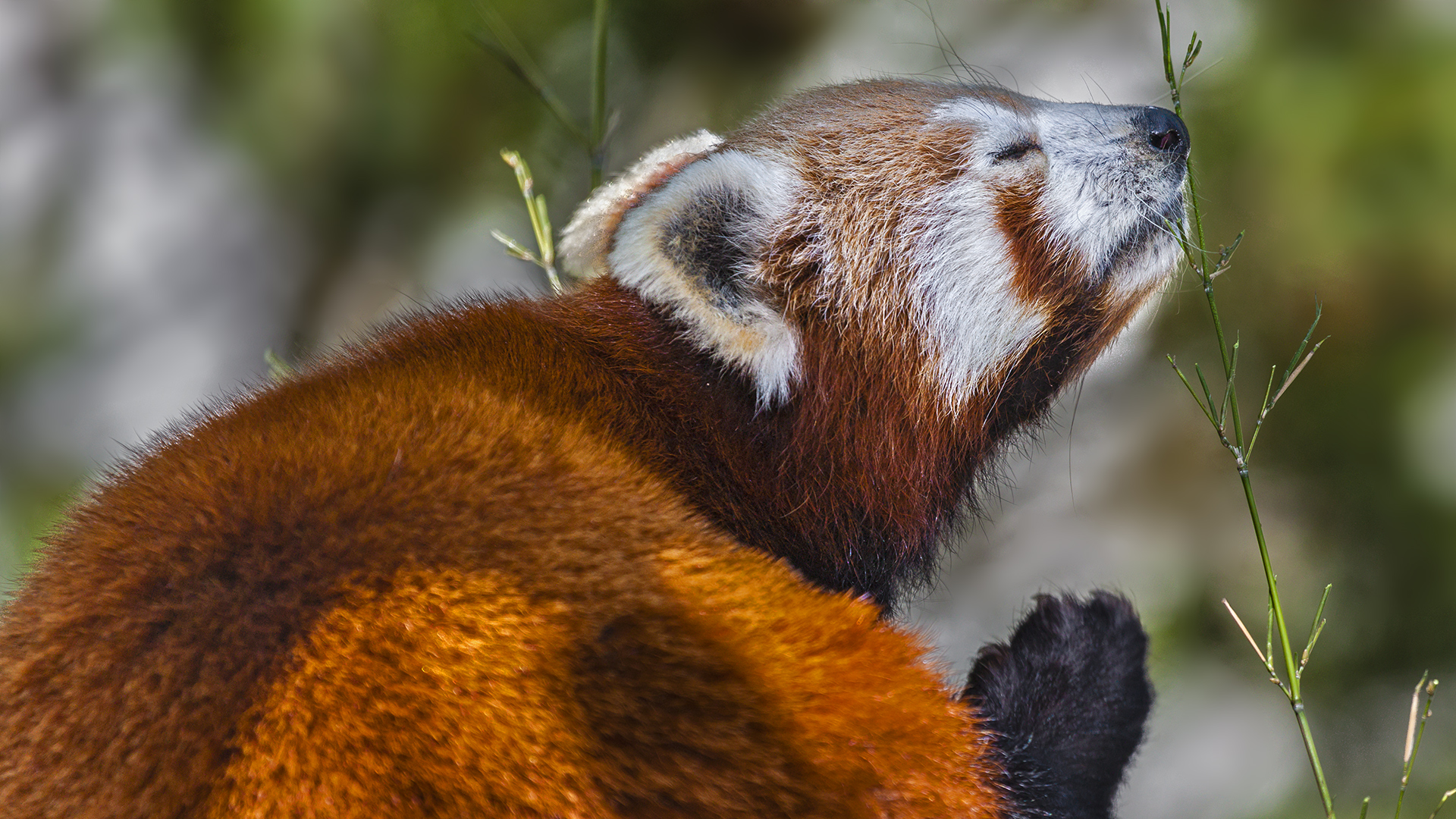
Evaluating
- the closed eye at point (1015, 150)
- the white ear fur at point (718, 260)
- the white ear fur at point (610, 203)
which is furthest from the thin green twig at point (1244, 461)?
the white ear fur at point (610, 203)

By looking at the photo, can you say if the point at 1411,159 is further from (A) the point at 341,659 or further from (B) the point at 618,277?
(A) the point at 341,659

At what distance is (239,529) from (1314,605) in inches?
125

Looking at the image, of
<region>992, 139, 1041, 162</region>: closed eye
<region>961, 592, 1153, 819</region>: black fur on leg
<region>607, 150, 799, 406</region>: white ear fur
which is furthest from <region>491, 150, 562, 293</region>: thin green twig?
<region>961, 592, 1153, 819</region>: black fur on leg

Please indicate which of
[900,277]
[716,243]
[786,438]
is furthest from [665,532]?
[900,277]

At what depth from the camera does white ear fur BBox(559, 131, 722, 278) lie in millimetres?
1834

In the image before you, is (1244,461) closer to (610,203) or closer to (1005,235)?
(1005,235)

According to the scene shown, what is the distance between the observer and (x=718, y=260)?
1.42 metres

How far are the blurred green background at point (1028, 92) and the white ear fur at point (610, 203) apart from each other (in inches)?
46.9

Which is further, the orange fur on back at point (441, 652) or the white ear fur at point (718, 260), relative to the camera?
the white ear fur at point (718, 260)

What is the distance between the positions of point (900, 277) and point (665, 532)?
2.25ft

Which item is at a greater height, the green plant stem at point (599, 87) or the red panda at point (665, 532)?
the green plant stem at point (599, 87)

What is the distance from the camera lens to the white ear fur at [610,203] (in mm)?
1834

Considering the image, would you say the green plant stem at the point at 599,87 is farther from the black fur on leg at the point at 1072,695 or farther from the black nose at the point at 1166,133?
the black fur on leg at the point at 1072,695

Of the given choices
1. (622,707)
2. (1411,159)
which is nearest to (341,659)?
(622,707)
